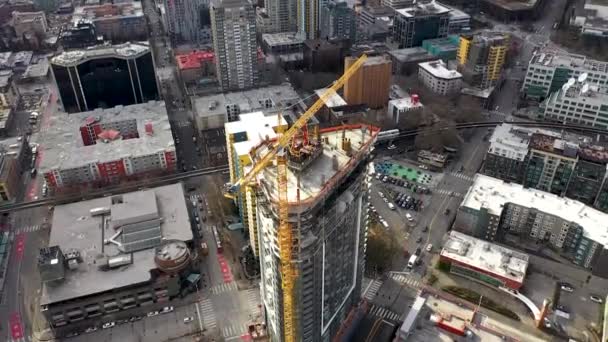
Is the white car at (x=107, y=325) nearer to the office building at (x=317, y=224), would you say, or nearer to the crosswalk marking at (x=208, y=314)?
the crosswalk marking at (x=208, y=314)

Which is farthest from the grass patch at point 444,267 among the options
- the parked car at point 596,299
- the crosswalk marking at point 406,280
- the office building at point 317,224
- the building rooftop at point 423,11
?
the building rooftop at point 423,11

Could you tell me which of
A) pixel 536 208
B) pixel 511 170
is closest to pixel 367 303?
pixel 536 208

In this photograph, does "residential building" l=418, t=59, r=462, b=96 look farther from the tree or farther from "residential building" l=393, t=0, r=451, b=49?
the tree

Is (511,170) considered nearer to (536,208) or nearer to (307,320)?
(536,208)

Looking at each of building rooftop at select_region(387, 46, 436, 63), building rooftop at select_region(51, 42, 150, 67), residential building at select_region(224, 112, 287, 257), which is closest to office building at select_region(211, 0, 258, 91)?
building rooftop at select_region(51, 42, 150, 67)

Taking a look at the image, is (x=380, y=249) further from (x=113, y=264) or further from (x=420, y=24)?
(x=420, y=24)

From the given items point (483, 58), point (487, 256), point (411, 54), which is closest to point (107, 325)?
point (487, 256)
